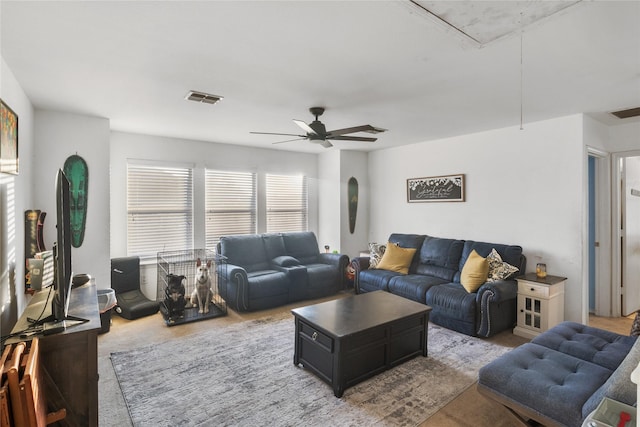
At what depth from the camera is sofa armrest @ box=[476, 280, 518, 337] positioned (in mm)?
3473

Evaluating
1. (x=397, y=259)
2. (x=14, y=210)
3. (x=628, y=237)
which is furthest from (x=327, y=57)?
(x=628, y=237)

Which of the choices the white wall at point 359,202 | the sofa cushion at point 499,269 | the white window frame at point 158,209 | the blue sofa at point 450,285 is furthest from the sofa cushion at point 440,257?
the white window frame at point 158,209

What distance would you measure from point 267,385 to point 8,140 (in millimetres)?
2595

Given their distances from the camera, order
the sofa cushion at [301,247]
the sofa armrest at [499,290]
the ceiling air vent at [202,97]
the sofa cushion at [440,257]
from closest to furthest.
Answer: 1. the ceiling air vent at [202,97]
2. the sofa armrest at [499,290]
3. the sofa cushion at [440,257]
4. the sofa cushion at [301,247]

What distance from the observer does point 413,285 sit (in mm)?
4160

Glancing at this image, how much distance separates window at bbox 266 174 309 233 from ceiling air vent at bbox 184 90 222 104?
2.85 metres

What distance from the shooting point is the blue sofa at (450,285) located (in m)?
3.54

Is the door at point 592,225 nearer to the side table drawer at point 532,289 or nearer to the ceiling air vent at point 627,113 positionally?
the ceiling air vent at point 627,113

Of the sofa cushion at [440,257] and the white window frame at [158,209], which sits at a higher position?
the white window frame at [158,209]

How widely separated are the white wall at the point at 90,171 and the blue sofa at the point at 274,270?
60.0 inches

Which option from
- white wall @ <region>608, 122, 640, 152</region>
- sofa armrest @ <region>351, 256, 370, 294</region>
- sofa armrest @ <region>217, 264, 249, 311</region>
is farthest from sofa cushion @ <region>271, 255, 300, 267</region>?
white wall @ <region>608, 122, 640, 152</region>

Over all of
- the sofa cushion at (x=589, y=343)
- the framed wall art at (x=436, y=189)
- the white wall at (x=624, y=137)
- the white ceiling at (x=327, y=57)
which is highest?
the white ceiling at (x=327, y=57)

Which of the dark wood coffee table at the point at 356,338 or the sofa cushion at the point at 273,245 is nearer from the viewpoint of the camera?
the dark wood coffee table at the point at 356,338

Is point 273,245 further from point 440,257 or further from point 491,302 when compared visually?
point 491,302
